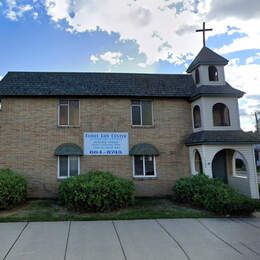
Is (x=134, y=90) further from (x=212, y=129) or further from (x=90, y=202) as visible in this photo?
(x=90, y=202)

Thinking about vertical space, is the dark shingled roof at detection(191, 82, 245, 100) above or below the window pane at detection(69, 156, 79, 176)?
above

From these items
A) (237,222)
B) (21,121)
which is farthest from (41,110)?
(237,222)

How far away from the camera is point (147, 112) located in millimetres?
15812

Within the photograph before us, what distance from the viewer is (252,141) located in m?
13.9

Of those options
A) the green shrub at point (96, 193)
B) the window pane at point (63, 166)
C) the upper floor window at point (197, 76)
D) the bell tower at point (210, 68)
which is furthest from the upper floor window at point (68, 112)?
the bell tower at point (210, 68)

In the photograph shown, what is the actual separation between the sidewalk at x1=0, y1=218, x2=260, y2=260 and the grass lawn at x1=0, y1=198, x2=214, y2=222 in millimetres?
611

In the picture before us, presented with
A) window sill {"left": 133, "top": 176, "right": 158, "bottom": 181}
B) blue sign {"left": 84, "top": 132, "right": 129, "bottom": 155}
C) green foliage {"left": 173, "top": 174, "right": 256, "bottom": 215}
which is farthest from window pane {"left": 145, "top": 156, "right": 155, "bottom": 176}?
green foliage {"left": 173, "top": 174, "right": 256, "bottom": 215}

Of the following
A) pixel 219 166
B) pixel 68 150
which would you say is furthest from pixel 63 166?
pixel 219 166

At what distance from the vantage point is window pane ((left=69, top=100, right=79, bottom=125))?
1517 cm

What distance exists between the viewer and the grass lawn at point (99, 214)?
1036 centimetres

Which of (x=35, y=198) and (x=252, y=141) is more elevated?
(x=252, y=141)

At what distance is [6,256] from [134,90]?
1116 cm

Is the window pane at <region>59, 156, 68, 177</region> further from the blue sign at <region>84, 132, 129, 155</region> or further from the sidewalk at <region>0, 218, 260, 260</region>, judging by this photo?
the sidewalk at <region>0, 218, 260, 260</region>

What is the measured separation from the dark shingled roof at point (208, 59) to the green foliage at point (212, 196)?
701cm
